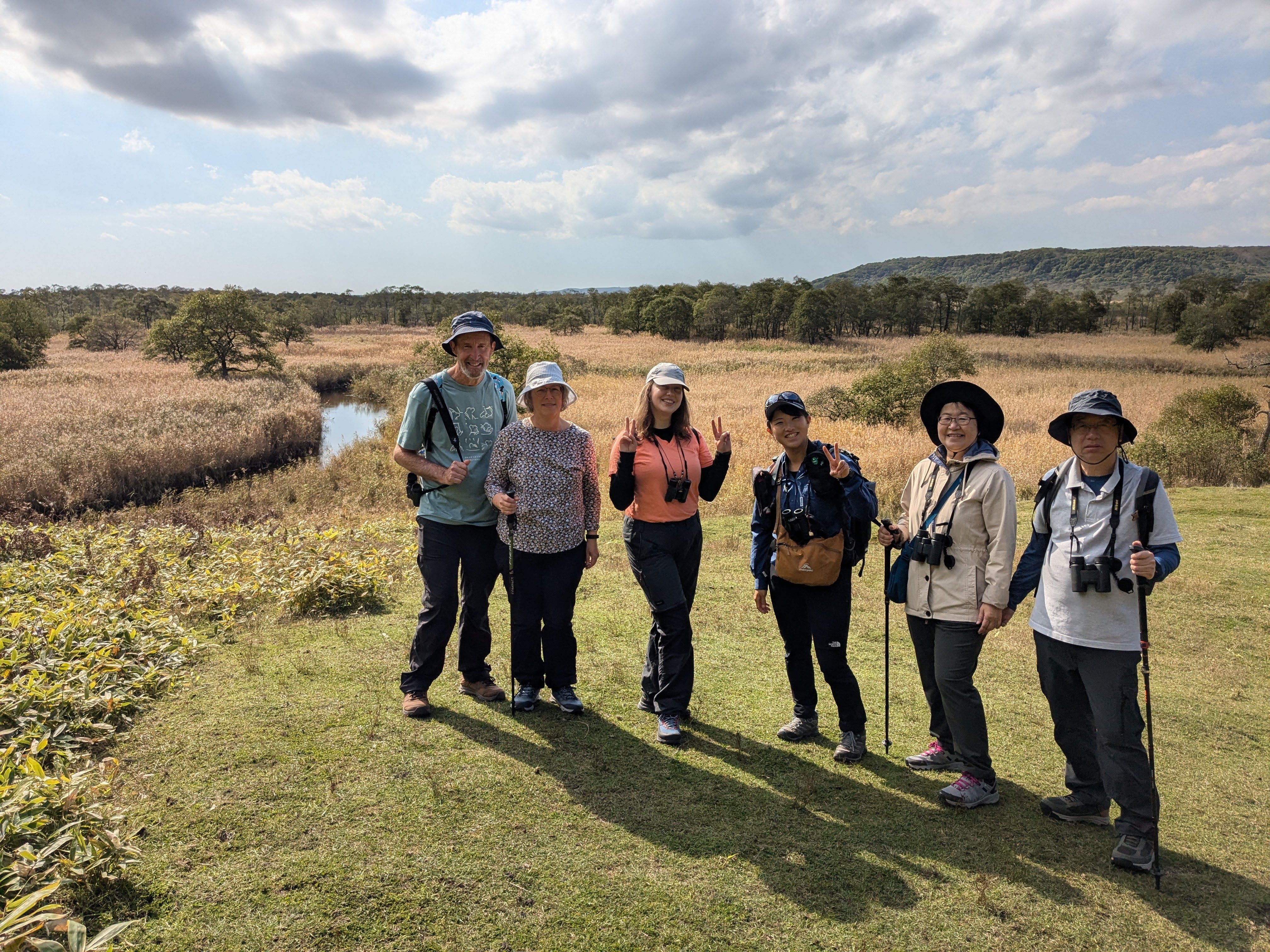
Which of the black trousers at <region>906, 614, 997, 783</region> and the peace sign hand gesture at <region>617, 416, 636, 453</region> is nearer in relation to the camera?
the black trousers at <region>906, 614, 997, 783</region>

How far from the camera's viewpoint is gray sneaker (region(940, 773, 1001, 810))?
3.80 m

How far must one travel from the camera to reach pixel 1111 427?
3369 millimetres

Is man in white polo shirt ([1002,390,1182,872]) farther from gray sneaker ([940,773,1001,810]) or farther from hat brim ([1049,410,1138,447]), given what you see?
gray sneaker ([940,773,1001,810])

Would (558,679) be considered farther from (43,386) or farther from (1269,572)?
(43,386)

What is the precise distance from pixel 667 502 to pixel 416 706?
200cm

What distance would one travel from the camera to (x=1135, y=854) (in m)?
3.30

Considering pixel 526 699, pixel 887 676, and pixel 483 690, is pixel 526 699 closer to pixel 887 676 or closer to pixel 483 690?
pixel 483 690

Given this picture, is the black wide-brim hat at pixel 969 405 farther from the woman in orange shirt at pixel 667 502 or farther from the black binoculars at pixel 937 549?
the woman in orange shirt at pixel 667 502

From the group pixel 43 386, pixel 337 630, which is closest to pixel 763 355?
pixel 43 386

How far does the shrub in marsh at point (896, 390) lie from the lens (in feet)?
71.7

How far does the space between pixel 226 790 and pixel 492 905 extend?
5.21 ft

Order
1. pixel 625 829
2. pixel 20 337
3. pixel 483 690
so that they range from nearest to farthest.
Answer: pixel 625 829
pixel 483 690
pixel 20 337

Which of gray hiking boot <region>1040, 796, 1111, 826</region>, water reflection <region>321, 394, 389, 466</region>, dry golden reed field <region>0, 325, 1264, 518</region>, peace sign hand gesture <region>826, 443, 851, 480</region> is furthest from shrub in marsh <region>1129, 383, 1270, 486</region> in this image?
water reflection <region>321, 394, 389, 466</region>

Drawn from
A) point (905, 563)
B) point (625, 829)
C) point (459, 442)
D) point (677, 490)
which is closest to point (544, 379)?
point (459, 442)
